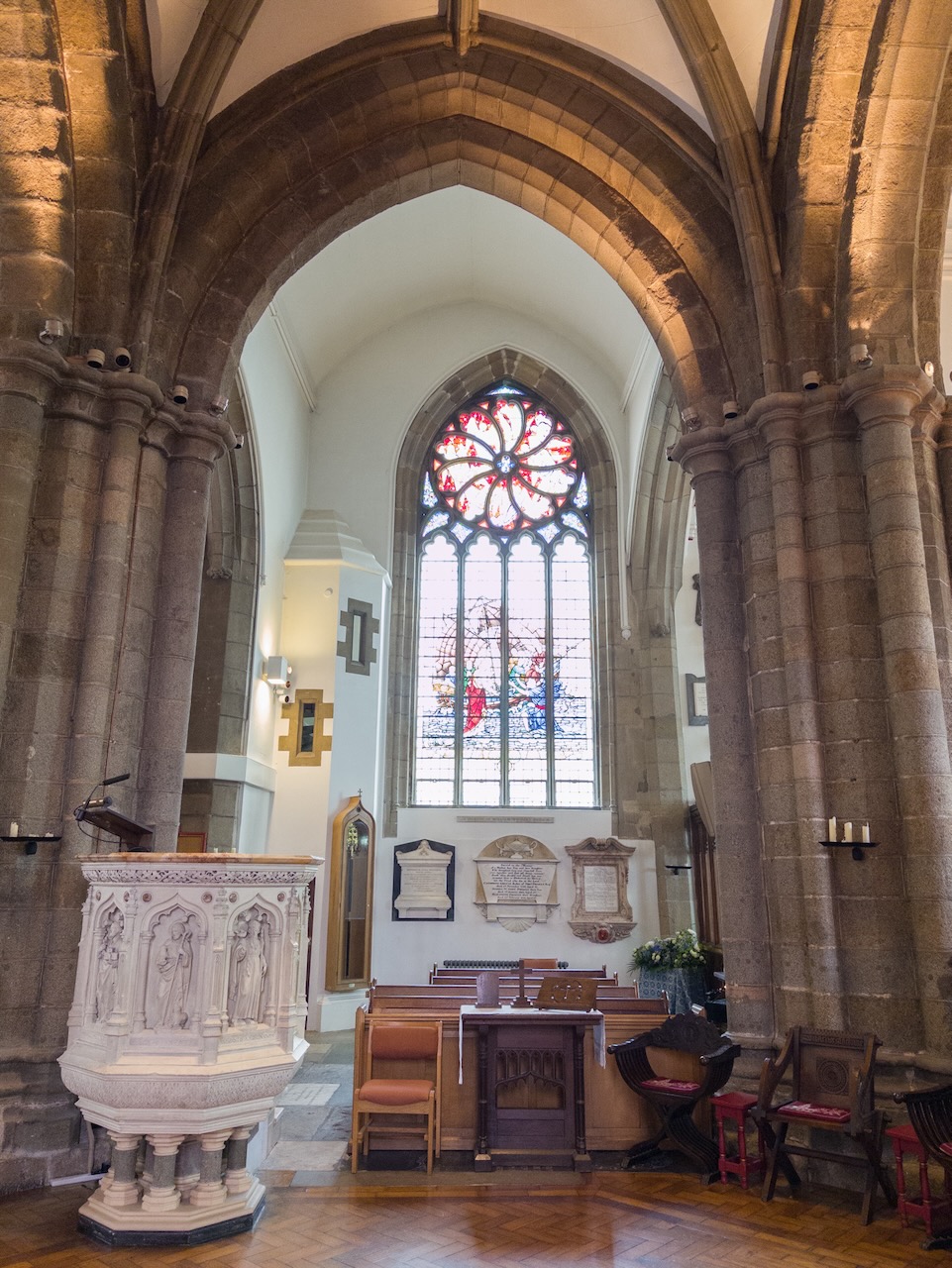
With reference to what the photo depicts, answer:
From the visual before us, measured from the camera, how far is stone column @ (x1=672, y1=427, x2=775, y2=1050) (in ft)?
19.2

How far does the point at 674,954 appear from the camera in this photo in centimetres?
955

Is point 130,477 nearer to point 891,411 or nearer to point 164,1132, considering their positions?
point 164,1132

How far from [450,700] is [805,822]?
25.5 feet

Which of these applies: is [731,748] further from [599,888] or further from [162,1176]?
[599,888]

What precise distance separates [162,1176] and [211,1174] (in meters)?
0.20

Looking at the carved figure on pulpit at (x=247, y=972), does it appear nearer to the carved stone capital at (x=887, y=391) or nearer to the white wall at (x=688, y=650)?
the carved stone capital at (x=887, y=391)

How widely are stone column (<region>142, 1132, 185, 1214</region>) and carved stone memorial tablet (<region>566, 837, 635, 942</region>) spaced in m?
8.07

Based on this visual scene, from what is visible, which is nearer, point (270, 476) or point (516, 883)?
point (270, 476)

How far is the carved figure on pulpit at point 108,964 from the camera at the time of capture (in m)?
4.16

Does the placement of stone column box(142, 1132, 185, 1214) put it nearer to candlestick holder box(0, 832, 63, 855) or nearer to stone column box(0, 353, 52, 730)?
candlestick holder box(0, 832, 63, 855)

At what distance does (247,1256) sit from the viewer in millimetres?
3861

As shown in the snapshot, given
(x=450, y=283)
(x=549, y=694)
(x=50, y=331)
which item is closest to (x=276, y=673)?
(x=549, y=694)

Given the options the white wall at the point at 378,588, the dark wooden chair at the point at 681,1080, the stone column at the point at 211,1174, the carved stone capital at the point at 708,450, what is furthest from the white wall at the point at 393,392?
the stone column at the point at 211,1174

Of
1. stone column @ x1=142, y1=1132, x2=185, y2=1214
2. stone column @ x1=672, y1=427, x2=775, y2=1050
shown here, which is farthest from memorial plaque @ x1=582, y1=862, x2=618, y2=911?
→ stone column @ x1=142, y1=1132, x2=185, y2=1214
